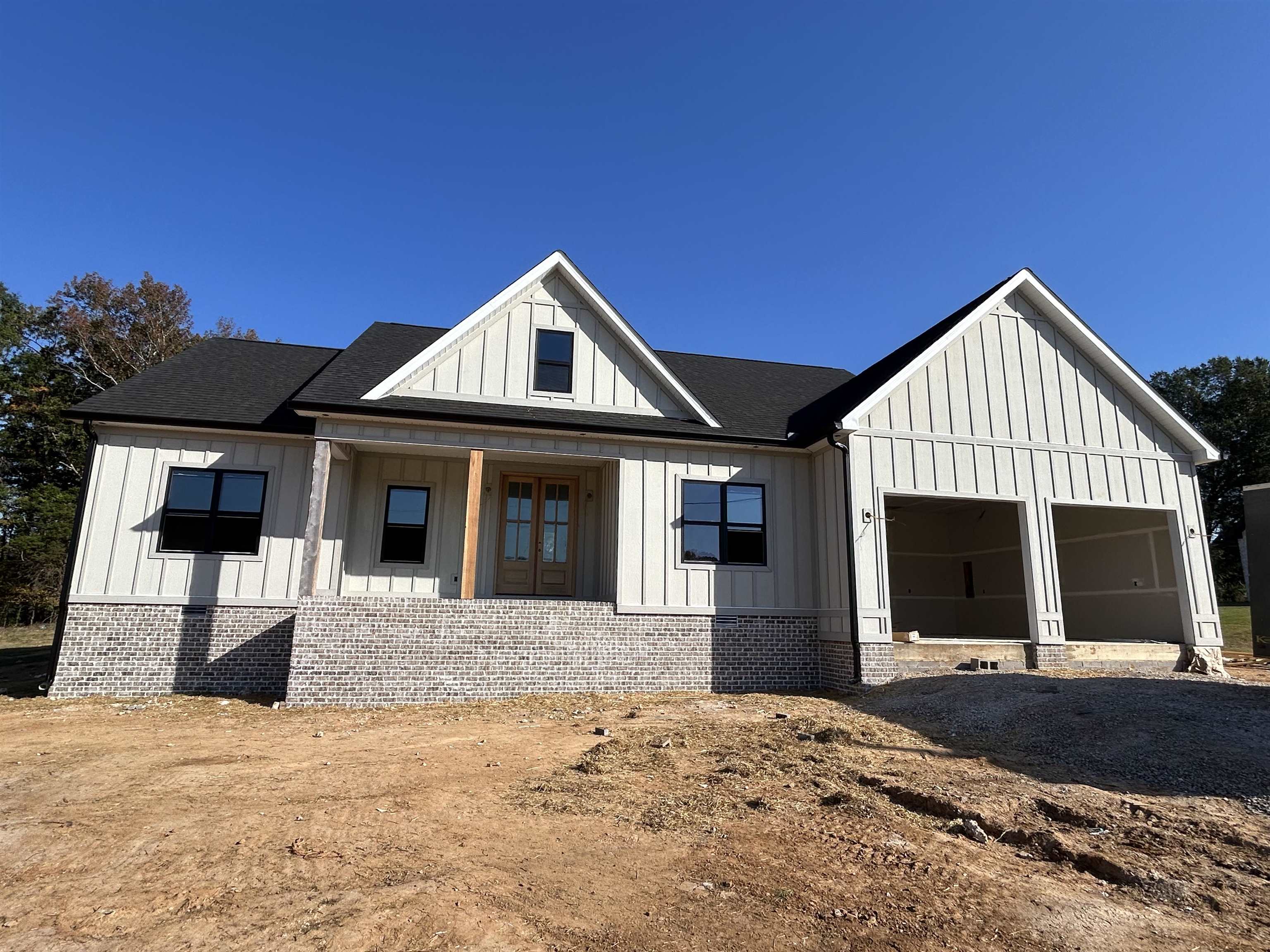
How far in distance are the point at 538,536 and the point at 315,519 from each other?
4027 mm

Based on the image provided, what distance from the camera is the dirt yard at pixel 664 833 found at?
338cm

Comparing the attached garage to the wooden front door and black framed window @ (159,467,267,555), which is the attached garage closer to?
the wooden front door

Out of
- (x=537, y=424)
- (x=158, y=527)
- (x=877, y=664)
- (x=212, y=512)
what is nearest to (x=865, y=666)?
(x=877, y=664)

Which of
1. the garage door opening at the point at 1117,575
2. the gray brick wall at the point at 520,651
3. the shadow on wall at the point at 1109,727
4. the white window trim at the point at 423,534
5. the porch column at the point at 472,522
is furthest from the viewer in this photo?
the garage door opening at the point at 1117,575

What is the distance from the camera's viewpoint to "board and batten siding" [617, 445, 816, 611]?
473 inches

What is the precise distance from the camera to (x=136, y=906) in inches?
139

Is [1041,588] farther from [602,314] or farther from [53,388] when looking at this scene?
[53,388]

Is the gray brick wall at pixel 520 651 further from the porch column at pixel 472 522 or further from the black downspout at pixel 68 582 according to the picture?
the black downspout at pixel 68 582

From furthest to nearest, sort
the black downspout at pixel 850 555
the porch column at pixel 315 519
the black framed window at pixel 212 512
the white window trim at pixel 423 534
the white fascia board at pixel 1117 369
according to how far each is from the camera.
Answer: the white fascia board at pixel 1117 369, the white window trim at pixel 423 534, the black framed window at pixel 212 512, the black downspout at pixel 850 555, the porch column at pixel 315 519

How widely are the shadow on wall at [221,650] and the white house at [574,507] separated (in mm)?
38

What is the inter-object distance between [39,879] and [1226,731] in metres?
9.17

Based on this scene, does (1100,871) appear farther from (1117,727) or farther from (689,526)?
(689,526)

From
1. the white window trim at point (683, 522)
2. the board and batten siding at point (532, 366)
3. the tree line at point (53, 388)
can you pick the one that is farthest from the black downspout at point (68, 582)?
the tree line at point (53, 388)

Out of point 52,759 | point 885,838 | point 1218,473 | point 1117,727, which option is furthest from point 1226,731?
point 1218,473
